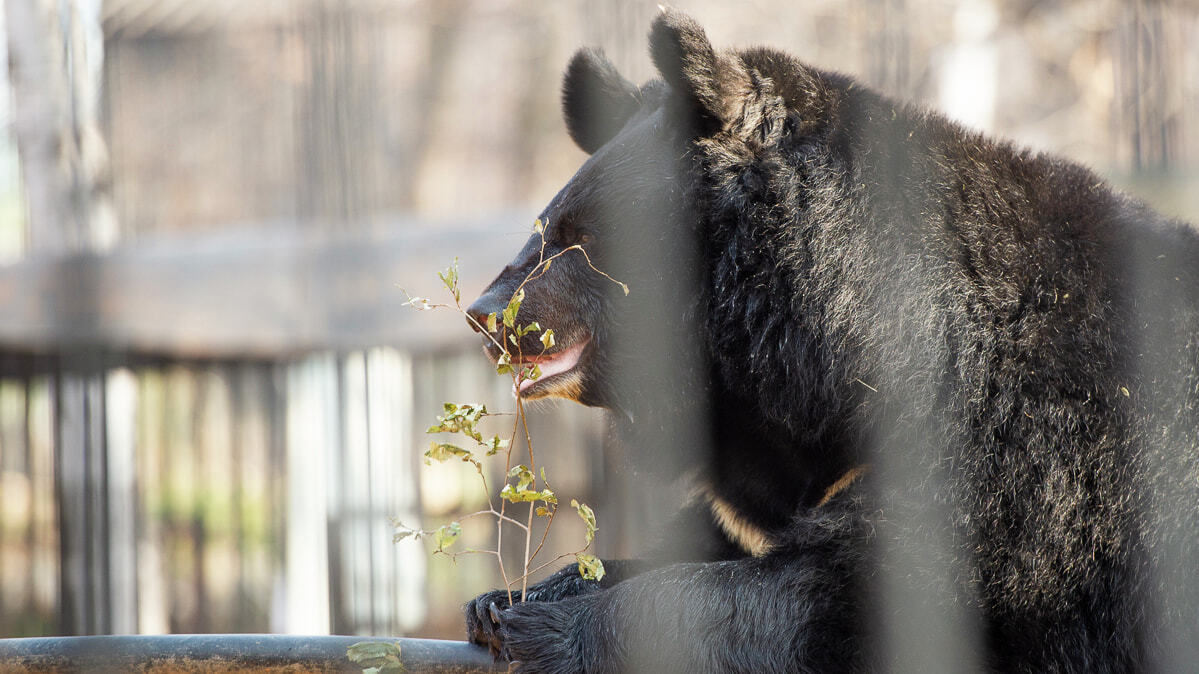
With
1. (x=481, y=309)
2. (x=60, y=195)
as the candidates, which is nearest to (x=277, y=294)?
(x=60, y=195)

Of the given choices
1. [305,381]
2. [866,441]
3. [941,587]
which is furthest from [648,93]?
[305,381]

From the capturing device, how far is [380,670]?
152cm

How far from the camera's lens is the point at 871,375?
6.45ft

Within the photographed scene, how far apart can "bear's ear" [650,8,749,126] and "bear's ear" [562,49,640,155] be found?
0.49m

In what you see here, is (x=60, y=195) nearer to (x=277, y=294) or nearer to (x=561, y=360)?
(x=277, y=294)

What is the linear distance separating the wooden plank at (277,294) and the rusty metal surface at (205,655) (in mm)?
3693

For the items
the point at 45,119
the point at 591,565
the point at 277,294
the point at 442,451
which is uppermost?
the point at 45,119

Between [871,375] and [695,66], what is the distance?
700mm

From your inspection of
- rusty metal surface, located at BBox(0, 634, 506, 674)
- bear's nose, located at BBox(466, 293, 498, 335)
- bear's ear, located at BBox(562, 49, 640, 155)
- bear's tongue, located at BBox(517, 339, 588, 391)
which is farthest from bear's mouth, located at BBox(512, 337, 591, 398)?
rusty metal surface, located at BBox(0, 634, 506, 674)

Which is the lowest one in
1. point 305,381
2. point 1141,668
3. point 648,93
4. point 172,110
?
point 1141,668

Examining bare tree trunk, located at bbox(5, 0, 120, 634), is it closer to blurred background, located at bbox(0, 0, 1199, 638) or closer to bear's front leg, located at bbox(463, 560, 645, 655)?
blurred background, located at bbox(0, 0, 1199, 638)

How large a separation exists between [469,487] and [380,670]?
15.6 feet

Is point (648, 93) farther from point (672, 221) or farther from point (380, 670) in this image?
point (380, 670)

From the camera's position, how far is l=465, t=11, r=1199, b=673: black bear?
1.79 meters
